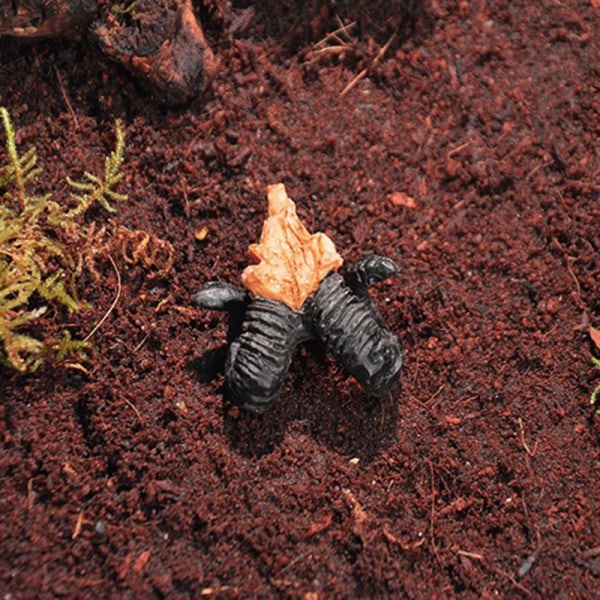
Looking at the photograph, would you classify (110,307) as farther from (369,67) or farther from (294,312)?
(369,67)

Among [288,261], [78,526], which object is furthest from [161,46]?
[78,526]

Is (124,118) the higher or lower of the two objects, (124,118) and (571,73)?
the lower

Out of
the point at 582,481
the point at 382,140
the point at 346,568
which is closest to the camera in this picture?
the point at 346,568

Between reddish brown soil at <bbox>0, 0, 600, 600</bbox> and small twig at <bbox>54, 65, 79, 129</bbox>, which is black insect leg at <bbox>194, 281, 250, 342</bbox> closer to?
reddish brown soil at <bbox>0, 0, 600, 600</bbox>

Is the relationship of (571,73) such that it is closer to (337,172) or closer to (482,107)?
(482,107)

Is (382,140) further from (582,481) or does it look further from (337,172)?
(582,481)

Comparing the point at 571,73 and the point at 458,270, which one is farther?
the point at 571,73

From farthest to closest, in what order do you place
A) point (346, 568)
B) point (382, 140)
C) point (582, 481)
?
point (382, 140) → point (582, 481) → point (346, 568)

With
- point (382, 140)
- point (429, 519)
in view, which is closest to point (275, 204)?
point (382, 140)

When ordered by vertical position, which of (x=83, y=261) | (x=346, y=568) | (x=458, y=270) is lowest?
(x=346, y=568)
